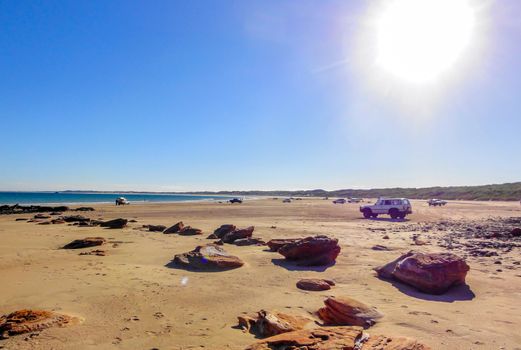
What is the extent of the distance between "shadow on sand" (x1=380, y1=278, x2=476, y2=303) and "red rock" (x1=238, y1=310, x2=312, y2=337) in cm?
309

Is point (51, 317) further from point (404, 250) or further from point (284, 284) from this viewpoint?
point (404, 250)

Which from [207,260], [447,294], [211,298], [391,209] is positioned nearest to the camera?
[211,298]

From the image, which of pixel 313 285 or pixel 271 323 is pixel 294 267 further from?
pixel 271 323

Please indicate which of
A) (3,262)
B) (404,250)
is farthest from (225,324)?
(404,250)

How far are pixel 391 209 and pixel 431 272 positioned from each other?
25.9 m

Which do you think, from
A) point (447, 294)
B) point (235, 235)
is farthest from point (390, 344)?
point (235, 235)

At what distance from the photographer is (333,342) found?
424cm

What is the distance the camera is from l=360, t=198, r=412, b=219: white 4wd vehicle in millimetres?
32625

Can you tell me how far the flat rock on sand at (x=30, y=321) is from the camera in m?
5.36

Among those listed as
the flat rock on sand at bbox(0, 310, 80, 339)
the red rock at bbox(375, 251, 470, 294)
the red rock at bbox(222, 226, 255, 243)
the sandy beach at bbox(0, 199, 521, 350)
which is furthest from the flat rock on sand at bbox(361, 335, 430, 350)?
the red rock at bbox(222, 226, 255, 243)

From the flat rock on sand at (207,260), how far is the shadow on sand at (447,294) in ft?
13.9

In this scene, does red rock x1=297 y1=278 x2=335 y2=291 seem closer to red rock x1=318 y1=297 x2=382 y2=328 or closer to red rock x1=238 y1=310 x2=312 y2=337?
red rock x1=318 y1=297 x2=382 y2=328

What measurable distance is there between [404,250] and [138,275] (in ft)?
30.5

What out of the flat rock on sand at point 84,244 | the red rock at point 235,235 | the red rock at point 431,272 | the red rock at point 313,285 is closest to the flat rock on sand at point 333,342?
the red rock at point 313,285
